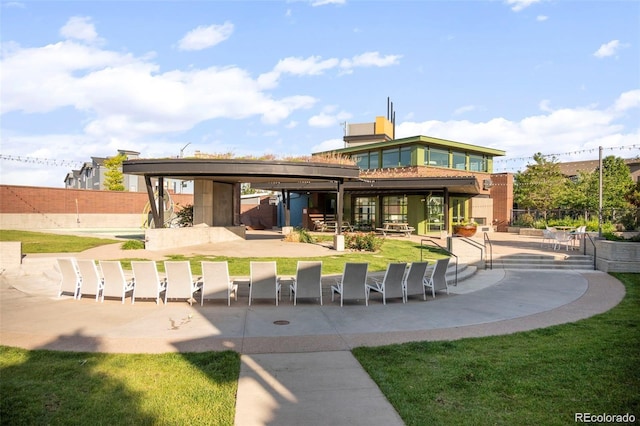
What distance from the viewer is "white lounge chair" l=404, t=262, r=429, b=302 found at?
9641 millimetres

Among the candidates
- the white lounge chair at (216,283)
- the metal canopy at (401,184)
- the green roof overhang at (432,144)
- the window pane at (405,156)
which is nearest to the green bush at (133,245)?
the white lounge chair at (216,283)

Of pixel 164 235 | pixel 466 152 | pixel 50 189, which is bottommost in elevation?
pixel 164 235

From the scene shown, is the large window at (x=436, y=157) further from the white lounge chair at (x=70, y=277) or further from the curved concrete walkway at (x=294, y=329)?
the white lounge chair at (x=70, y=277)

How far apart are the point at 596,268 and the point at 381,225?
15808 mm

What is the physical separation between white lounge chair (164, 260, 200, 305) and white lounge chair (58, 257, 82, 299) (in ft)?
7.52

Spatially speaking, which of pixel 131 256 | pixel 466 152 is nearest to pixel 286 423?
pixel 131 256

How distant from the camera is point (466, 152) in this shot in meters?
32.4

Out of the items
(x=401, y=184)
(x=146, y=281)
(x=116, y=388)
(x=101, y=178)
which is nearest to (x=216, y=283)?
(x=146, y=281)

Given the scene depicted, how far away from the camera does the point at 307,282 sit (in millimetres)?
9141

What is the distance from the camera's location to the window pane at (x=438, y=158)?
3000cm

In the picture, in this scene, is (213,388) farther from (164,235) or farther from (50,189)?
(50,189)

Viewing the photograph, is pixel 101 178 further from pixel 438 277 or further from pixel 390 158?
pixel 438 277

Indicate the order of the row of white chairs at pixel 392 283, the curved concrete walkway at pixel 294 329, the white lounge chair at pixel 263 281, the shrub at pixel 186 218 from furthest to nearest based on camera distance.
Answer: the shrub at pixel 186 218, the row of white chairs at pixel 392 283, the white lounge chair at pixel 263 281, the curved concrete walkway at pixel 294 329

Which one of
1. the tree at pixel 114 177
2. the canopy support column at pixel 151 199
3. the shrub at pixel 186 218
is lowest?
the shrub at pixel 186 218
